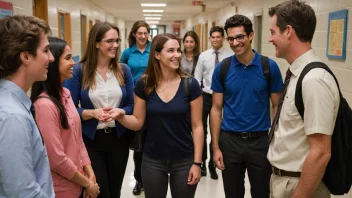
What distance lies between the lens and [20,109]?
1168 millimetres

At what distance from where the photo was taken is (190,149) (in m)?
2.19

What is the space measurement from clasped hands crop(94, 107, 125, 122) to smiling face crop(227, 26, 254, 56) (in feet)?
2.89

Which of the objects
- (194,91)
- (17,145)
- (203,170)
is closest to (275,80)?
(194,91)

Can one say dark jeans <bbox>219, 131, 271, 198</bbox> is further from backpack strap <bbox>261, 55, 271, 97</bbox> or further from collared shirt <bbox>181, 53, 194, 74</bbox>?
collared shirt <bbox>181, 53, 194, 74</bbox>

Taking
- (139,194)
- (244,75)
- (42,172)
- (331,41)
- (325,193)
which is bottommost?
(139,194)

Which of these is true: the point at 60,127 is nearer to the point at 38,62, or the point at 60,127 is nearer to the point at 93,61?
the point at 38,62

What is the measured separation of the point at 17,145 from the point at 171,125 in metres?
1.11

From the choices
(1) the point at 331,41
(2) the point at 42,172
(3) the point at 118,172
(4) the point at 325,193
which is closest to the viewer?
(2) the point at 42,172

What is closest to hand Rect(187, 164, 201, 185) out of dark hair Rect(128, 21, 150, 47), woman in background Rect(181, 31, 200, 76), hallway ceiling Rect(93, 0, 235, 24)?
dark hair Rect(128, 21, 150, 47)

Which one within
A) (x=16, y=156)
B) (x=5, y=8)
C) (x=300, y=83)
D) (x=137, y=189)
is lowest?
(x=137, y=189)

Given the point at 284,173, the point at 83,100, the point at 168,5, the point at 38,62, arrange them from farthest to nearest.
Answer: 1. the point at 168,5
2. the point at 83,100
3. the point at 284,173
4. the point at 38,62

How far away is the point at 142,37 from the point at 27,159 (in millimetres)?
2820

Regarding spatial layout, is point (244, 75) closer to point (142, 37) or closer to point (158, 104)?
point (158, 104)

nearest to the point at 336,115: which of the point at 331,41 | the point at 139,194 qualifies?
the point at 331,41
